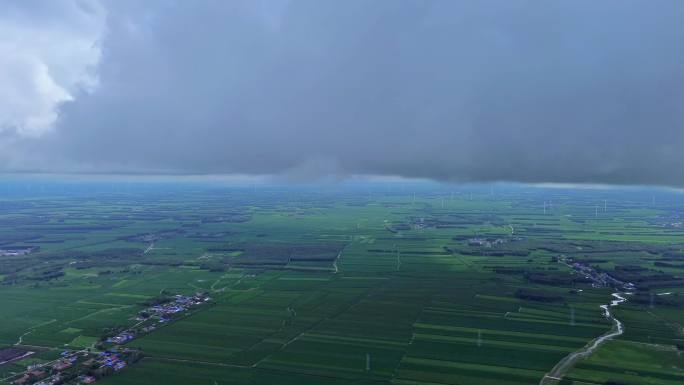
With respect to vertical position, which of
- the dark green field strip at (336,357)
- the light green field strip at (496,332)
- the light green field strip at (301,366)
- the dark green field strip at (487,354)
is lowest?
the light green field strip at (301,366)

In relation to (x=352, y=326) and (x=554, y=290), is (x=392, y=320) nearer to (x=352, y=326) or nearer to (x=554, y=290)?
(x=352, y=326)

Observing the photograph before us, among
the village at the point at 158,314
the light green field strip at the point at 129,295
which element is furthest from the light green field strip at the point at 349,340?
the light green field strip at the point at 129,295

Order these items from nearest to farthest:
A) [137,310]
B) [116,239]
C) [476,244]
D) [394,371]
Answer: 1. [394,371]
2. [137,310]
3. [476,244]
4. [116,239]

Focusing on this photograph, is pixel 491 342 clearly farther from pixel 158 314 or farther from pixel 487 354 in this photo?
pixel 158 314

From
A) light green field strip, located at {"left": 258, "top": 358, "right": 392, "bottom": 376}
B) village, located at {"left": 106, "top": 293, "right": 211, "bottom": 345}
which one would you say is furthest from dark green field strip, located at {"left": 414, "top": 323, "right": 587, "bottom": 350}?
village, located at {"left": 106, "top": 293, "right": 211, "bottom": 345}

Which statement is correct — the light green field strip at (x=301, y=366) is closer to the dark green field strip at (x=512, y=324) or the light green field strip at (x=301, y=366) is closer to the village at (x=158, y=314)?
the dark green field strip at (x=512, y=324)

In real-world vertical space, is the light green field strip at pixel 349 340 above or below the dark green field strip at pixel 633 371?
below

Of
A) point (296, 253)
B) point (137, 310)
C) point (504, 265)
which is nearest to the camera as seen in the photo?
point (137, 310)

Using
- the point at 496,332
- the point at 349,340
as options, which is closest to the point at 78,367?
the point at 349,340

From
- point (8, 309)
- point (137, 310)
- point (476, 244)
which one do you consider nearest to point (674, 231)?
point (476, 244)

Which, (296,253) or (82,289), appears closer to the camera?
(82,289)

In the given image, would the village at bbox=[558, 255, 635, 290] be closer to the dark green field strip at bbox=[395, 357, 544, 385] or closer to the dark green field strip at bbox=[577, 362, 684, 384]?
the dark green field strip at bbox=[577, 362, 684, 384]
